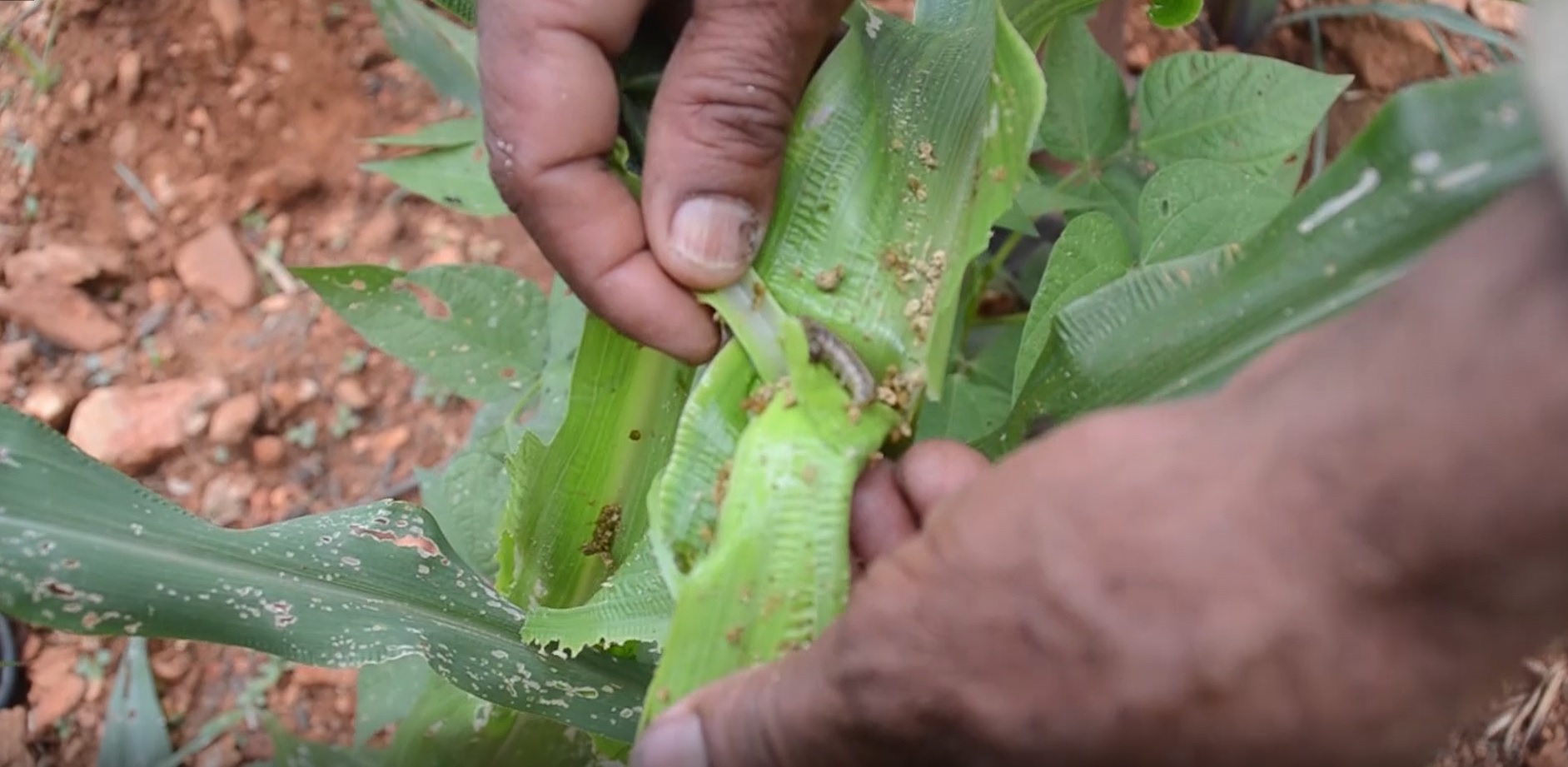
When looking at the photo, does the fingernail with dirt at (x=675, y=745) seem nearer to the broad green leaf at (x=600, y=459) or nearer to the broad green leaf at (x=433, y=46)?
the broad green leaf at (x=600, y=459)

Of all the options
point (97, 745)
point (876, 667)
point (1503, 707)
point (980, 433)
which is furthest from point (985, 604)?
point (97, 745)

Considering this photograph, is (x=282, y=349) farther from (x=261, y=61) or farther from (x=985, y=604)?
(x=985, y=604)

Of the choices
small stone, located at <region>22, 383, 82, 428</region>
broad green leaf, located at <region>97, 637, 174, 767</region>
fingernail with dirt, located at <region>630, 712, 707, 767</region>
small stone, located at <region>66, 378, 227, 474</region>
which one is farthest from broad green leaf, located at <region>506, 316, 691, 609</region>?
small stone, located at <region>22, 383, 82, 428</region>

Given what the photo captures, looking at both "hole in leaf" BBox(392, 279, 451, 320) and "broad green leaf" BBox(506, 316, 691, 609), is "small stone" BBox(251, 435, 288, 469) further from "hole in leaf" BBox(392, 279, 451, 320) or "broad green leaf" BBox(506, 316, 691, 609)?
"broad green leaf" BBox(506, 316, 691, 609)

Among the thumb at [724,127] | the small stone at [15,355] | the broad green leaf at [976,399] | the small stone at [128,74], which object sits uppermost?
the thumb at [724,127]

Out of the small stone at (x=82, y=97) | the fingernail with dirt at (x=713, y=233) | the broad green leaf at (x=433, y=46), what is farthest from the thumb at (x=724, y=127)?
the small stone at (x=82, y=97)

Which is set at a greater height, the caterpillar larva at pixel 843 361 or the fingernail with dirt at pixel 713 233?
the fingernail with dirt at pixel 713 233

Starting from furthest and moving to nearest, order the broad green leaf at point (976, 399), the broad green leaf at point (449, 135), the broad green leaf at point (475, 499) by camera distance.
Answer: the broad green leaf at point (449, 135) < the broad green leaf at point (475, 499) < the broad green leaf at point (976, 399)

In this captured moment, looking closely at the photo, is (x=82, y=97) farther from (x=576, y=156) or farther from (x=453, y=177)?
(x=576, y=156)
